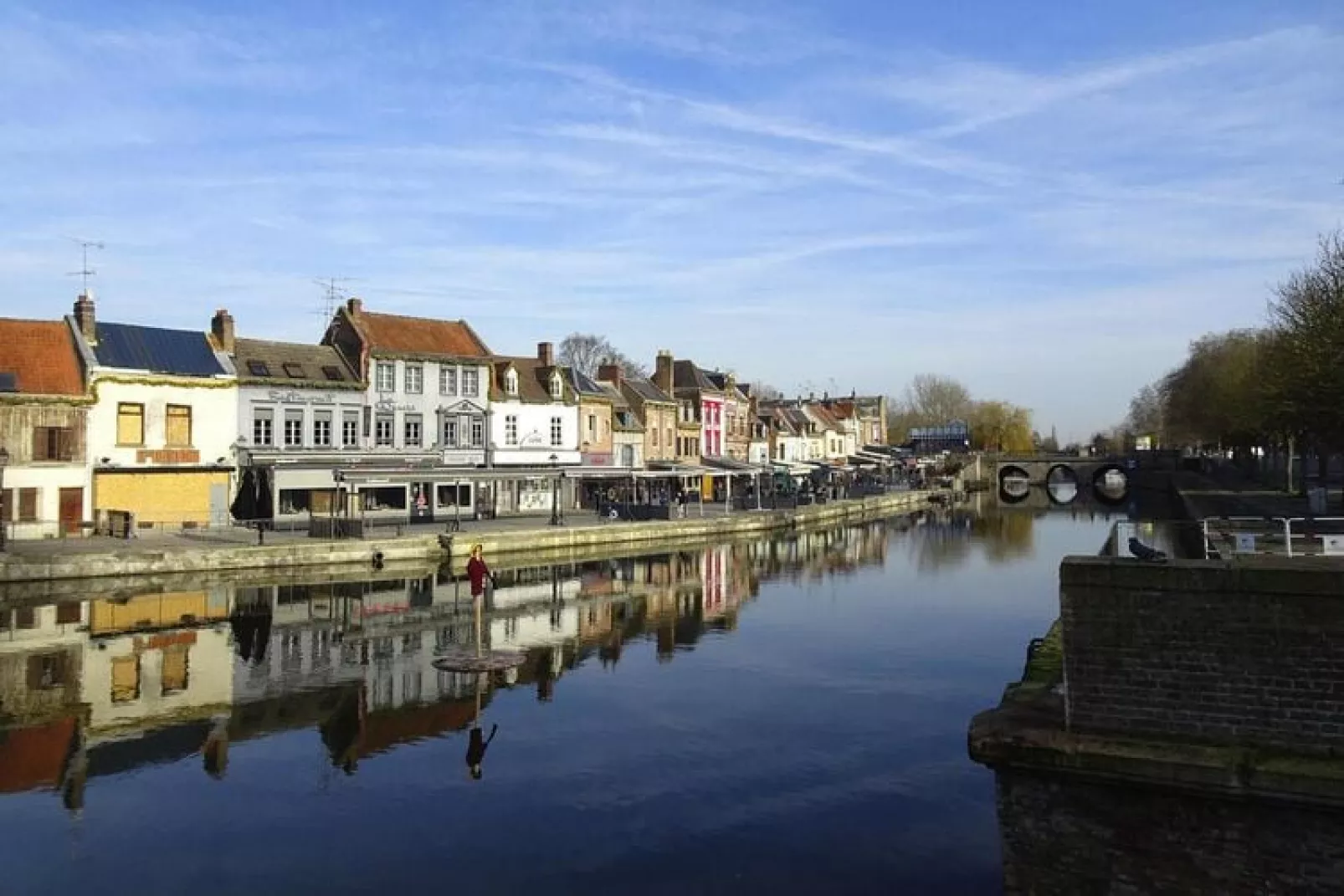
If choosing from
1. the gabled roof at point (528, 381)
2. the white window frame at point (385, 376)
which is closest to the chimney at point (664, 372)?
the gabled roof at point (528, 381)

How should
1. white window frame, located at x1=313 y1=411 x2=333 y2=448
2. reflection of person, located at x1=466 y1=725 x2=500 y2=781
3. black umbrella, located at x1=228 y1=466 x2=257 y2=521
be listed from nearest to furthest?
reflection of person, located at x1=466 y1=725 x2=500 y2=781 < black umbrella, located at x1=228 y1=466 x2=257 y2=521 < white window frame, located at x1=313 y1=411 x2=333 y2=448

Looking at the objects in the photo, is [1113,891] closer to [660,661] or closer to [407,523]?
[660,661]

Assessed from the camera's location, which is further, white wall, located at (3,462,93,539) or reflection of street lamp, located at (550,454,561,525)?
→ reflection of street lamp, located at (550,454,561,525)

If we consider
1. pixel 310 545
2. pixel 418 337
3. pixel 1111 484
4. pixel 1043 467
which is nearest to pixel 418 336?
pixel 418 337

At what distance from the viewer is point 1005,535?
52.4 meters

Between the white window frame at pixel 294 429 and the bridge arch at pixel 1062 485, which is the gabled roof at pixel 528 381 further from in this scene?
the bridge arch at pixel 1062 485

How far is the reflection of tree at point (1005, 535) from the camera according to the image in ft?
139

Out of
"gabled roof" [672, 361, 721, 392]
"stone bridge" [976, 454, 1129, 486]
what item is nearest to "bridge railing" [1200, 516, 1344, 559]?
"gabled roof" [672, 361, 721, 392]

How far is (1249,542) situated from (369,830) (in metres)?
9.75

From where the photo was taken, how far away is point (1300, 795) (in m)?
7.54

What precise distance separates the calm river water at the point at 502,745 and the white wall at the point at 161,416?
40.7 ft

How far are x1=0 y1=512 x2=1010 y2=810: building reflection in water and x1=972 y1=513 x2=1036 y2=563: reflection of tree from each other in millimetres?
12053

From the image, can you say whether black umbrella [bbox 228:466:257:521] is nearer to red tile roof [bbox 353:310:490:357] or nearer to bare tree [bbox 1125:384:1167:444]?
red tile roof [bbox 353:310:490:357]

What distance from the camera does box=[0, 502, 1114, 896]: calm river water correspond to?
10344mm
